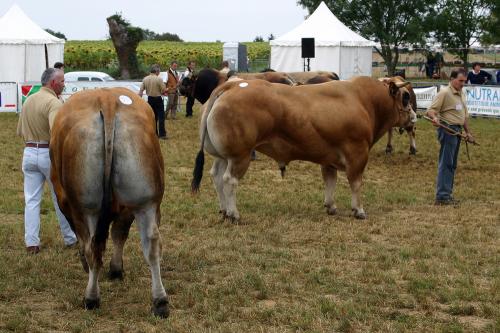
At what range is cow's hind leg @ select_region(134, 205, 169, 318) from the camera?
6137 millimetres

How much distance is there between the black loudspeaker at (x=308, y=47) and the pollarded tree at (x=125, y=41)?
1220 centimetres

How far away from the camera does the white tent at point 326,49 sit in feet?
108

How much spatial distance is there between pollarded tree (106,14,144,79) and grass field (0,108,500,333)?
87.3 ft

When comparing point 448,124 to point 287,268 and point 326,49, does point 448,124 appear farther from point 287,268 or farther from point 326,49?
point 326,49

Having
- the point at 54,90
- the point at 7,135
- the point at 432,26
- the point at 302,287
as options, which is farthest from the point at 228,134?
the point at 432,26

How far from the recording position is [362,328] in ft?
19.4

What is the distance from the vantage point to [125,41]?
39250 mm

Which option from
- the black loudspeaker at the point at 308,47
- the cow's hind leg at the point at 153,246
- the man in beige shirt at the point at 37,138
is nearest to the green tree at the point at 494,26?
the black loudspeaker at the point at 308,47

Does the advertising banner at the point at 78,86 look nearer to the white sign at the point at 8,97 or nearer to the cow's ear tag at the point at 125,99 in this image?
the white sign at the point at 8,97

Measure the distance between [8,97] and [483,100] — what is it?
14514 mm

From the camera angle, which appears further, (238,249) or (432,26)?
(432,26)

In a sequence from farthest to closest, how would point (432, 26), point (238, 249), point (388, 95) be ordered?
point (432, 26)
point (388, 95)
point (238, 249)

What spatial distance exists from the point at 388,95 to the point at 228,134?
8.00 ft

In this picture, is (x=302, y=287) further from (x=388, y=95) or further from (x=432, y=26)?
(x=432, y=26)
